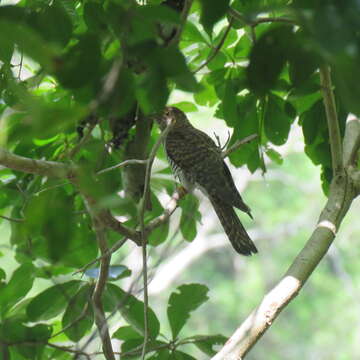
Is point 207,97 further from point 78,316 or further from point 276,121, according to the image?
point 78,316

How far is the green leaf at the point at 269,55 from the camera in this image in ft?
2.16

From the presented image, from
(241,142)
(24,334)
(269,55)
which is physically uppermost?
(241,142)

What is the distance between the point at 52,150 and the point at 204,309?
10.7m

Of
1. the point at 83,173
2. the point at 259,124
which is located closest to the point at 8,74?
the point at 259,124

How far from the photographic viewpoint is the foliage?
0.61m

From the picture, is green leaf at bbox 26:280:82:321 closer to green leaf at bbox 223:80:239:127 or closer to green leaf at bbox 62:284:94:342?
green leaf at bbox 62:284:94:342

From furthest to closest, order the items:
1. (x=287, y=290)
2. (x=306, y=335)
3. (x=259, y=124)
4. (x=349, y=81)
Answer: (x=306, y=335) < (x=259, y=124) < (x=287, y=290) < (x=349, y=81)

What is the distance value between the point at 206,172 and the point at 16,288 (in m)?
1.28

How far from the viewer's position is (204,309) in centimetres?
1218

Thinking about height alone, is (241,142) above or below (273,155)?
below

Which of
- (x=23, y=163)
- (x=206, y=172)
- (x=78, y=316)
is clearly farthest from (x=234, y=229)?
(x=23, y=163)

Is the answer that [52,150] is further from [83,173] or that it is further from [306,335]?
[306,335]

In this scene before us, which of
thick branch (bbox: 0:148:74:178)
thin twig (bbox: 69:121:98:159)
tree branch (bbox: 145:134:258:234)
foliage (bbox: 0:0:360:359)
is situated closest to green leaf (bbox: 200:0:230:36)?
foliage (bbox: 0:0:360:359)

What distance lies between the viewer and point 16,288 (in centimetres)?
164
